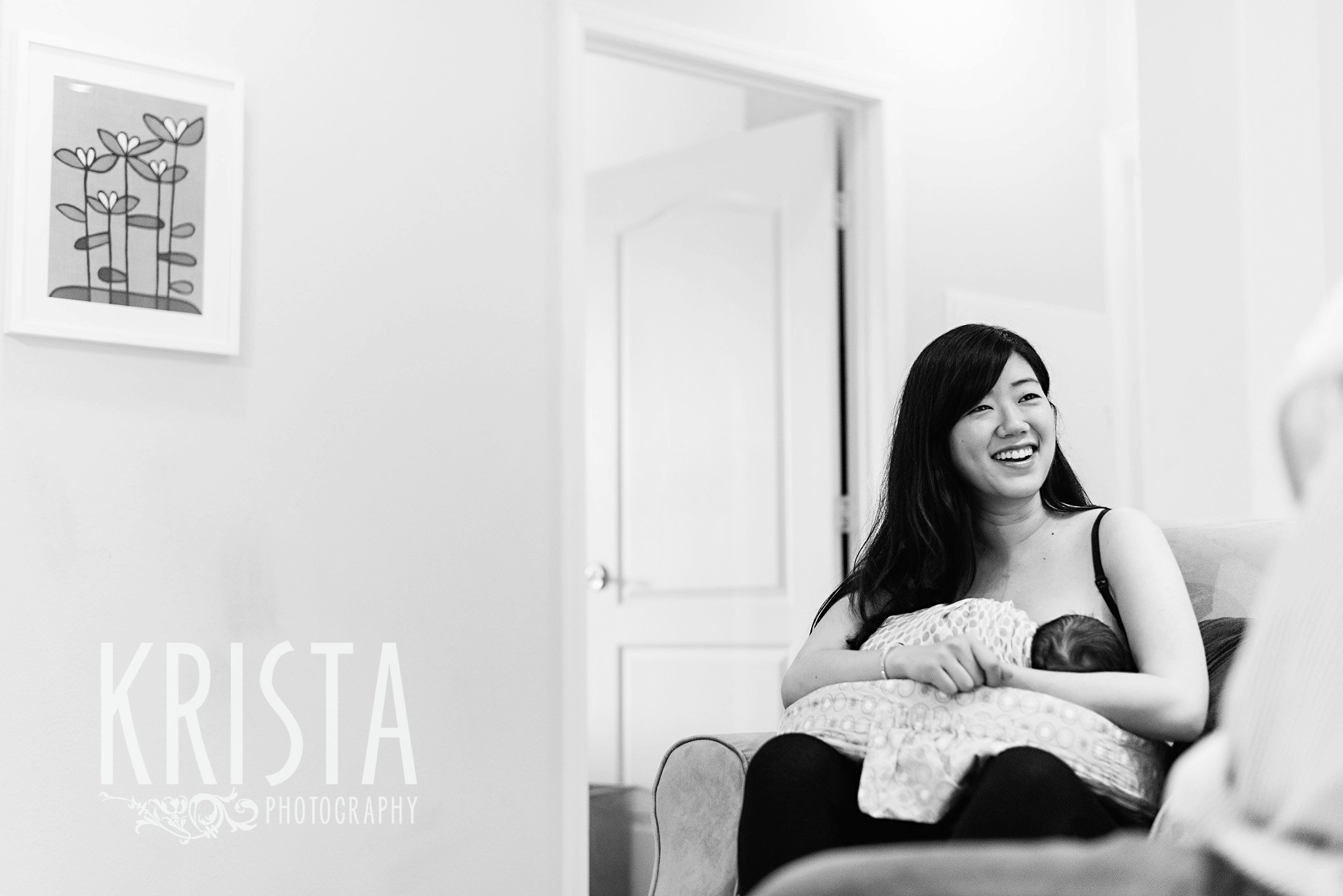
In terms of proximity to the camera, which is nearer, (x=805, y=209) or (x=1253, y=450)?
(x=1253, y=450)

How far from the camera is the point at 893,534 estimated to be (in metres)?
2.14

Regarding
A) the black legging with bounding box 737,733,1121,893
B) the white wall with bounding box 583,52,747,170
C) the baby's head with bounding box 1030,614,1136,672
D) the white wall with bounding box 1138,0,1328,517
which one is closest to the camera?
the black legging with bounding box 737,733,1121,893

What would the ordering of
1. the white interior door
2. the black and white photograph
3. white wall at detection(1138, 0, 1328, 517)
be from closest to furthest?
the black and white photograph
white wall at detection(1138, 0, 1328, 517)
the white interior door

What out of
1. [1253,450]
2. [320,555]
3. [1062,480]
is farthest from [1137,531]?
[320,555]

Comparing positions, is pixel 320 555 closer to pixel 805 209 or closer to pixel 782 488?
pixel 782 488

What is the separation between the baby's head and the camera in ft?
6.04

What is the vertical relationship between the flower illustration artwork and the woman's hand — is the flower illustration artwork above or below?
above

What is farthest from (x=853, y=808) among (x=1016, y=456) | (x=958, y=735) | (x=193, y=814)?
(x=193, y=814)

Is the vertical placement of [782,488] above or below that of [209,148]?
below

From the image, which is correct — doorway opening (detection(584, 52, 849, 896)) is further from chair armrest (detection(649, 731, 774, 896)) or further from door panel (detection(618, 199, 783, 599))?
chair armrest (detection(649, 731, 774, 896))

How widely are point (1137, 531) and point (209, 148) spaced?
187 centimetres

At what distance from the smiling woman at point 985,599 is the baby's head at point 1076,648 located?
0.10ft

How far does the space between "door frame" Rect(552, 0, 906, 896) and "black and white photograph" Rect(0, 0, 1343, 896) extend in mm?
12

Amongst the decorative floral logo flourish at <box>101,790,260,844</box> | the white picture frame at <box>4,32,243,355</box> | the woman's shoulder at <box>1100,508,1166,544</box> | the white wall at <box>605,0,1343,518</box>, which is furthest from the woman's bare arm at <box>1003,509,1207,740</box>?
the white picture frame at <box>4,32,243,355</box>
